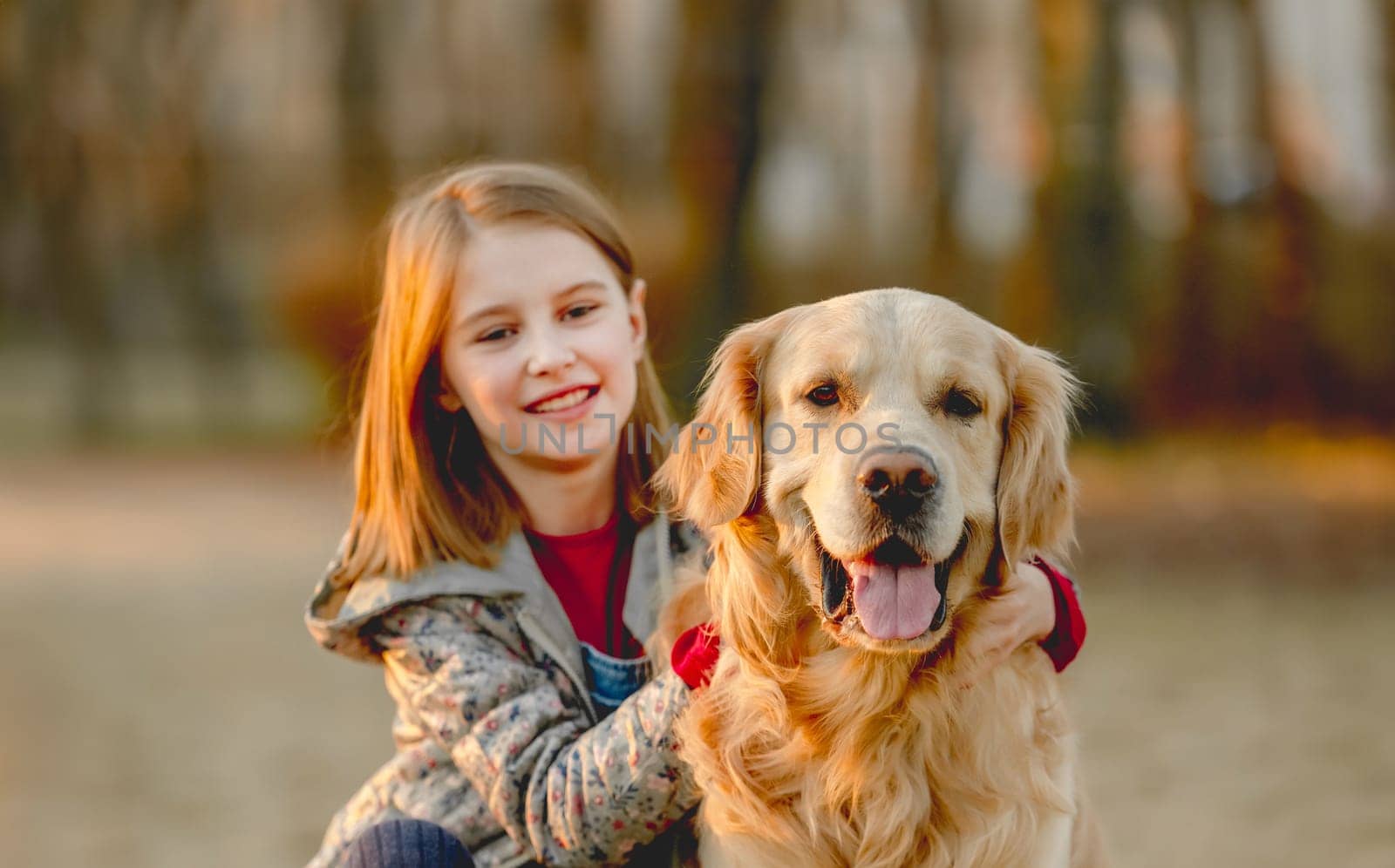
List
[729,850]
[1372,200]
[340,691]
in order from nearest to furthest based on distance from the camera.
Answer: [729,850] → [340,691] → [1372,200]

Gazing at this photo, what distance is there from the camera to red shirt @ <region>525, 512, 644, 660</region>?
279 cm

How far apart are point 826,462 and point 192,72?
1846 cm

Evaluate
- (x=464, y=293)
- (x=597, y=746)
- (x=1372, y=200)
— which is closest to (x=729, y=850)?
→ (x=597, y=746)

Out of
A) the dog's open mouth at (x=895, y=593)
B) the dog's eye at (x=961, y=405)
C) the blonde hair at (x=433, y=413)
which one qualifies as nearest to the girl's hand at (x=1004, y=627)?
the dog's open mouth at (x=895, y=593)

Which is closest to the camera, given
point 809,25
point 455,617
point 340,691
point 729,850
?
point 729,850

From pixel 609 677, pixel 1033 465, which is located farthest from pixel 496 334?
pixel 1033 465

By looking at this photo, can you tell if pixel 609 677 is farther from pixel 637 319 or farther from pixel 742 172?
pixel 742 172

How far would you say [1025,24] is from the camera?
11.0 metres

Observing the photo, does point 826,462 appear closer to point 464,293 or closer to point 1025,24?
point 464,293

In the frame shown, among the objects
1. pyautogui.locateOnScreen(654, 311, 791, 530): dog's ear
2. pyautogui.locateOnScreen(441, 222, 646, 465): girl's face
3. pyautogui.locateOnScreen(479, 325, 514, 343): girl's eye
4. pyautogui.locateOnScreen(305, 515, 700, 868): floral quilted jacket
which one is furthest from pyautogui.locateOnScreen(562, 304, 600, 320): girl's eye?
pyautogui.locateOnScreen(305, 515, 700, 868): floral quilted jacket

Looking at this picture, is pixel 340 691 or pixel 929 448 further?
pixel 340 691

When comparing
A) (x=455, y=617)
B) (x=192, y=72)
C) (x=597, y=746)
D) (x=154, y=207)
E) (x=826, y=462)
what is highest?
(x=192, y=72)

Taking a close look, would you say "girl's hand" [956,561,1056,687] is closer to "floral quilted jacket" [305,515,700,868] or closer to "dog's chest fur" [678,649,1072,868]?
"dog's chest fur" [678,649,1072,868]

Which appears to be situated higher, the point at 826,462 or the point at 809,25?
the point at 809,25
